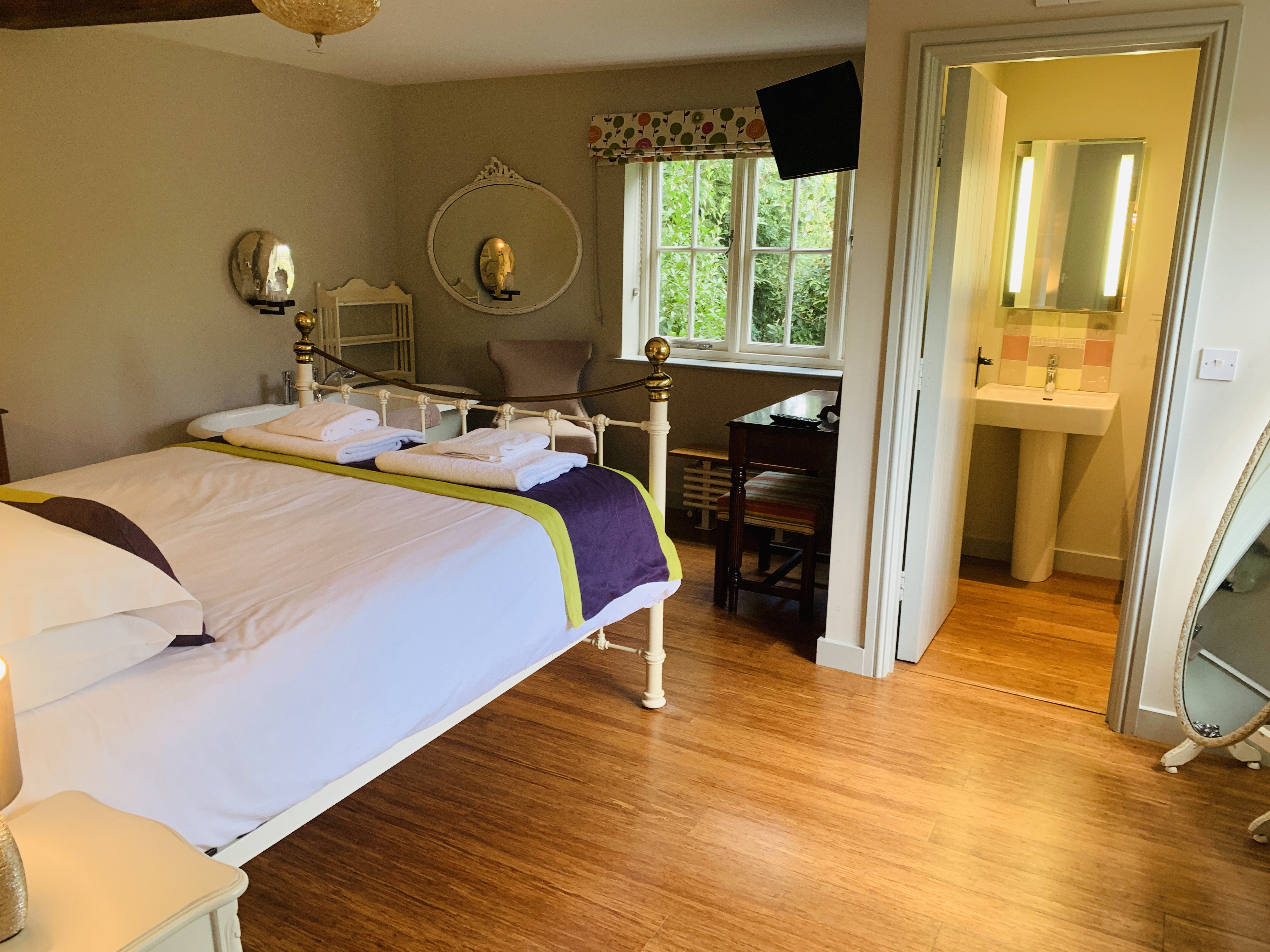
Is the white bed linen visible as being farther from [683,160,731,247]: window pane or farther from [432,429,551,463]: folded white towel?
[683,160,731,247]: window pane

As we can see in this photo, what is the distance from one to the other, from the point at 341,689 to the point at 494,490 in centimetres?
88

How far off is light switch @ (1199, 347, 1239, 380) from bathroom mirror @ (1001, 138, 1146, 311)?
5.19 feet

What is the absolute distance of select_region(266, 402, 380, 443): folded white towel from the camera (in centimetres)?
303

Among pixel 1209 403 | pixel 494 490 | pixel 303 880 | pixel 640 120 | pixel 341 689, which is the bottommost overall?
pixel 303 880

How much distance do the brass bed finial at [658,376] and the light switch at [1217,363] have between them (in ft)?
4.91

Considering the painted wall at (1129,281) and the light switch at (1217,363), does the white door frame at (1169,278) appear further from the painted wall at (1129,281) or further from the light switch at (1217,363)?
the painted wall at (1129,281)

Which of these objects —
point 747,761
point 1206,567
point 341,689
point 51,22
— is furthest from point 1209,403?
point 51,22

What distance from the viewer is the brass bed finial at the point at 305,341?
338 cm

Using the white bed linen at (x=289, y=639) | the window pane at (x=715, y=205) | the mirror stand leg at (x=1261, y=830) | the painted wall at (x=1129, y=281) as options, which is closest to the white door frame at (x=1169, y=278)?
the mirror stand leg at (x=1261, y=830)

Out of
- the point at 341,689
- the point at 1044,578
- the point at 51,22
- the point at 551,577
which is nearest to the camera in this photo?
the point at 341,689

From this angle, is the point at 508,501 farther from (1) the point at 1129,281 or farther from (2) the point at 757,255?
(1) the point at 1129,281

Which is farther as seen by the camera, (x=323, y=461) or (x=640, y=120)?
(x=640, y=120)

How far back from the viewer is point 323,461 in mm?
2949

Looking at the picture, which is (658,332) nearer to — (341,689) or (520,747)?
(520,747)
